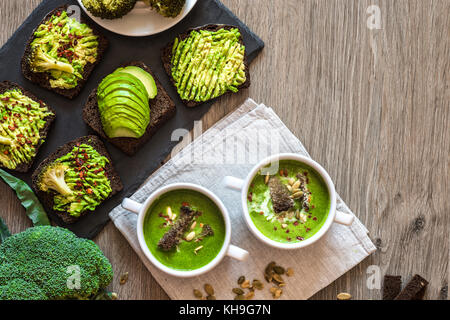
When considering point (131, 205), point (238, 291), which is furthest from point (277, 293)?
point (131, 205)

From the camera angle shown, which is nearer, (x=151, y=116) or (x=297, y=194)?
(x=297, y=194)

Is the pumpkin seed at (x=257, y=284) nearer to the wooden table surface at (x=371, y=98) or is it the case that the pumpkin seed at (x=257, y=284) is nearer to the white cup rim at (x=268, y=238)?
the white cup rim at (x=268, y=238)

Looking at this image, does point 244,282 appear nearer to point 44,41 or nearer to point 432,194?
point 432,194

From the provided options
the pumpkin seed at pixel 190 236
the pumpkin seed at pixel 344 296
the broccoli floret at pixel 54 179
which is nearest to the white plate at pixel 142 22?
the broccoli floret at pixel 54 179

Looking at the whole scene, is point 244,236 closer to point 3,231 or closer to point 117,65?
point 117,65

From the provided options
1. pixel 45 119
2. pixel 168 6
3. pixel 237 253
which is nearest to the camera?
pixel 237 253

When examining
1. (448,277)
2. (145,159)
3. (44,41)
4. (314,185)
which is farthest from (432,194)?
(44,41)
